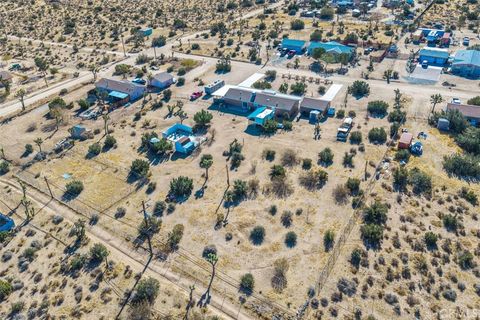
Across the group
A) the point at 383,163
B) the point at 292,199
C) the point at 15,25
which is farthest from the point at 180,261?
the point at 15,25

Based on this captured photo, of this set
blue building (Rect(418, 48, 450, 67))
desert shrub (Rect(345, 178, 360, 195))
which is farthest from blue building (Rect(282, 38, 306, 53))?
desert shrub (Rect(345, 178, 360, 195))

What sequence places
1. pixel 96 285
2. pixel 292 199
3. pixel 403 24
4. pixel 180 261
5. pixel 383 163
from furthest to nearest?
pixel 403 24, pixel 383 163, pixel 292 199, pixel 180 261, pixel 96 285

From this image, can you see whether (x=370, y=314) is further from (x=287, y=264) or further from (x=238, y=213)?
(x=238, y=213)

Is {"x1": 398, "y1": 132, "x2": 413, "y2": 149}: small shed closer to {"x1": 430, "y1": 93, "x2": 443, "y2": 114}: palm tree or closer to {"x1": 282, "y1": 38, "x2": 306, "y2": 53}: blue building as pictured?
{"x1": 430, "y1": 93, "x2": 443, "y2": 114}: palm tree

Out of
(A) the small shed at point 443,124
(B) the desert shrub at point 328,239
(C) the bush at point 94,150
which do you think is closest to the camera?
(B) the desert shrub at point 328,239

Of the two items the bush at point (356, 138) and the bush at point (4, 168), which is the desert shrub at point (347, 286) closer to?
the bush at point (356, 138)

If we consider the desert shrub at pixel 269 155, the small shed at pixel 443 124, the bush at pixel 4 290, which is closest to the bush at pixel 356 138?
the desert shrub at pixel 269 155
